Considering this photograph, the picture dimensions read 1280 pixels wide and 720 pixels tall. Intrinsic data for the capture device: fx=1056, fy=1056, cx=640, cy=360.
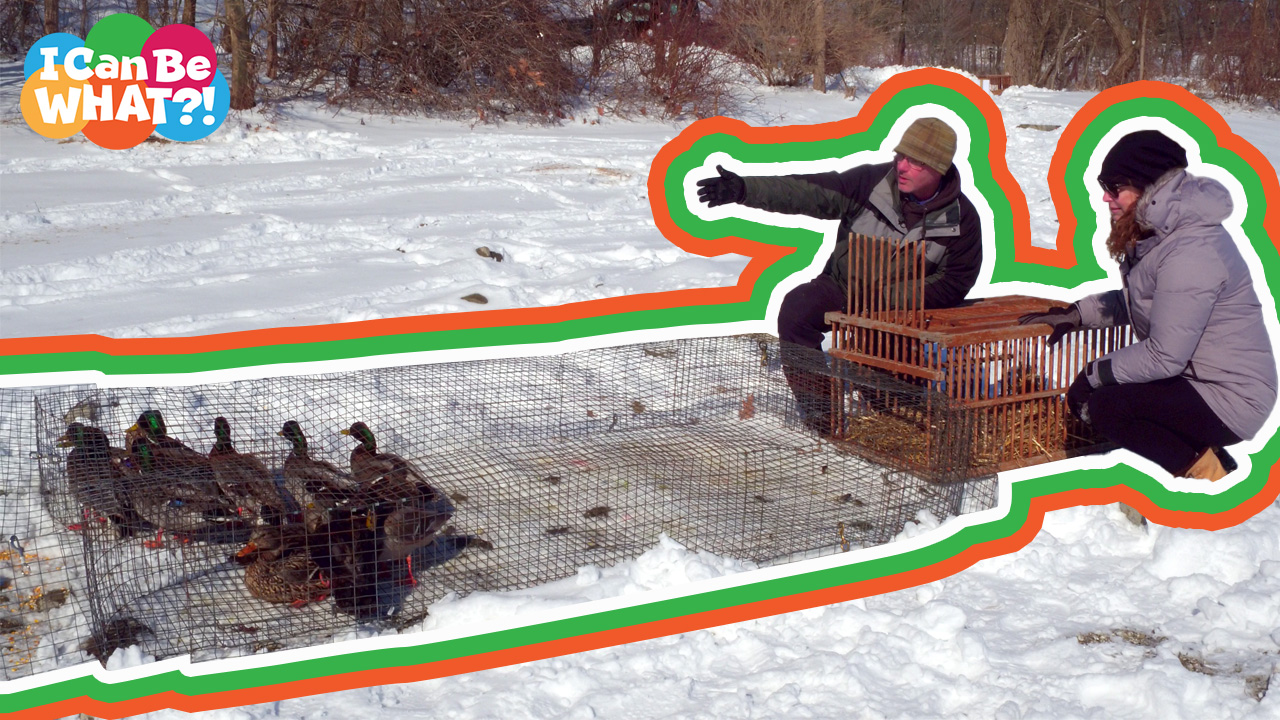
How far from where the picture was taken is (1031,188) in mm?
9625

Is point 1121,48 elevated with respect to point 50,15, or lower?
lower

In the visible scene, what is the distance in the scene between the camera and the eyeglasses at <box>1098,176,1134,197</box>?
12.5 ft

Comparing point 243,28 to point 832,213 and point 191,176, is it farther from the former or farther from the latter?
point 832,213

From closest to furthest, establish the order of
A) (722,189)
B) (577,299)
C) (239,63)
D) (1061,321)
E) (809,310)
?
(722,189) → (1061,321) → (809,310) → (577,299) → (239,63)

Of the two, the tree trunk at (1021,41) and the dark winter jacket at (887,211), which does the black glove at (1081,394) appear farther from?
the tree trunk at (1021,41)

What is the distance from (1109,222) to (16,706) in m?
→ 4.22

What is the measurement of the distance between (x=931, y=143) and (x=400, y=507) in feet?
8.40

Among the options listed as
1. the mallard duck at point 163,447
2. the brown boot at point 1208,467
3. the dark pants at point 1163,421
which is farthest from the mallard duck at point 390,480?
the brown boot at point 1208,467

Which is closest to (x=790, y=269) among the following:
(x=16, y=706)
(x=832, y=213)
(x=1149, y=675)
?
(x=832, y=213)

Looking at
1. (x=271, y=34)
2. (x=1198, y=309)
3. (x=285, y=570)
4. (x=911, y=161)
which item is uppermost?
(x=271, y=34)

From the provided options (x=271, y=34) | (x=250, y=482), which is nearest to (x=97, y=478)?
(x=250, y=482)

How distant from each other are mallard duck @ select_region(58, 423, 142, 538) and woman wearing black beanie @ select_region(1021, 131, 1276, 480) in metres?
3.77

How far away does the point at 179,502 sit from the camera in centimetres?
422

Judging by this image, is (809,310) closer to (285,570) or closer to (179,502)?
(285,570)
